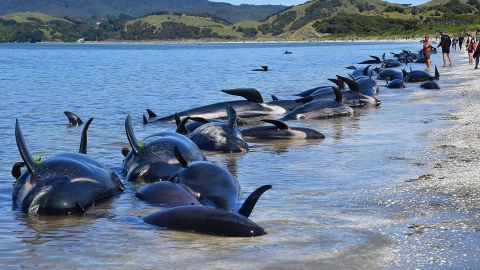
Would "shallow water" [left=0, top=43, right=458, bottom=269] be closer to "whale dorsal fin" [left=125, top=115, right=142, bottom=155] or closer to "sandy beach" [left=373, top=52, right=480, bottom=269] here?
"sandy beach" [left=373, top=52, right=480, bottom=269]

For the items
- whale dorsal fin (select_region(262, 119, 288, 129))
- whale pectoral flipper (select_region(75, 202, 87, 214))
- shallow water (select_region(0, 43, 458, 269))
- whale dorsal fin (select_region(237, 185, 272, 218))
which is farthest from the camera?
whale dorsal fin (select_region(262, 119, 288, 129))

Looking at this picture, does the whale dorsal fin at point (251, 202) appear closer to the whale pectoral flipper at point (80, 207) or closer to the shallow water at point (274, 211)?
the shallow water at point (274, 211)

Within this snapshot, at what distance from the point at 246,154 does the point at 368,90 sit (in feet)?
42.2

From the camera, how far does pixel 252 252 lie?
7113 mm

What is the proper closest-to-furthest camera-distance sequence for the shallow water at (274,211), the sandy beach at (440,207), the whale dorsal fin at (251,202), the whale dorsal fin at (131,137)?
the sandy beach at (440,207), the shallow water at (274,211), the whale dorsal fin at (251,202), the whale dorsal fin at (131,137)

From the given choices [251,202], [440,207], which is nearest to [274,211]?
[251,202]

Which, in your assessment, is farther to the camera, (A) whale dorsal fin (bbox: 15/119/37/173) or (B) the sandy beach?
(A) whale dorsal fin (bbox: 15/119/37/173)

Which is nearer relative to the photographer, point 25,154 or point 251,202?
point 251,202

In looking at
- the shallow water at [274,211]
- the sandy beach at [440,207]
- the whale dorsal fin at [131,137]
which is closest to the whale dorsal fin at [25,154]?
the shallow water at [274,211]

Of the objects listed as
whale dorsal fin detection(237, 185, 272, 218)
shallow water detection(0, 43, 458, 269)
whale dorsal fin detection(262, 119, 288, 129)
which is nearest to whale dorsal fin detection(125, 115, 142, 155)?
shallow water detection(0, 43, 458, 269)

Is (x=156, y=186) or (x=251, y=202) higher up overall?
(x=251, y=202)

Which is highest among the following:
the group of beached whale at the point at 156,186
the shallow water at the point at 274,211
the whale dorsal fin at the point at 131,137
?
the whale dorsal fin at the point at 131,137

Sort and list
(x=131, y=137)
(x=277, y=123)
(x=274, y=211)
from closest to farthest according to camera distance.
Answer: (x=274, y=211) → (x=131, y=137) → (x=277, y=123)

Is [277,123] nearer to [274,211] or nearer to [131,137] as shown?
[131,137]
